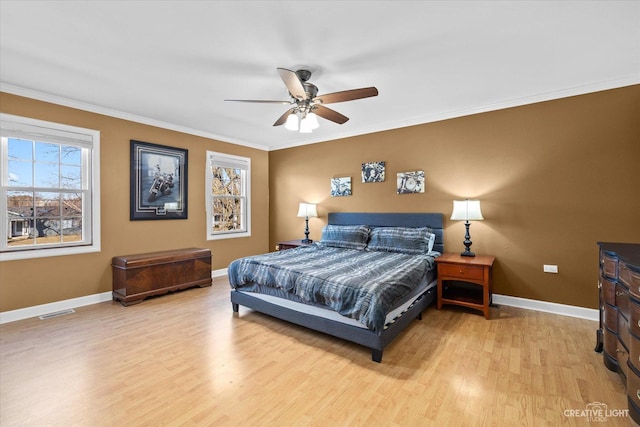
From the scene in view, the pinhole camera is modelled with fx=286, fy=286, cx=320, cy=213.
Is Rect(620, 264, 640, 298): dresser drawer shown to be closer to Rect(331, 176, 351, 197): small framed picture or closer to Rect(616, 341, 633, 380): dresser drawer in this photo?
Rect(616, 341, 633, 380): dresser drawer

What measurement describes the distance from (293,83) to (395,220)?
2.77 metres

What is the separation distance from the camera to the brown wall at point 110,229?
3.35 m

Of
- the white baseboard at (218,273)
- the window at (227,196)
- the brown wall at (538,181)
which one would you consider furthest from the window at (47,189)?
the brown wall at (538,181)

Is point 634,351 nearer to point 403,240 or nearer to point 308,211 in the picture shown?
point 403,240

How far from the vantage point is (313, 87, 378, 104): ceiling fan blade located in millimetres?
2587

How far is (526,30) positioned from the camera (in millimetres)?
2229

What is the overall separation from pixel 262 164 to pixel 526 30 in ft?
16.2

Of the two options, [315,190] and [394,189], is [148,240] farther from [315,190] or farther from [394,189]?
[394,189]

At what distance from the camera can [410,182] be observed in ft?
14.6

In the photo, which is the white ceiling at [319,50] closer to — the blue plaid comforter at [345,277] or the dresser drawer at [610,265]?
the dresser drawer at [610,265]

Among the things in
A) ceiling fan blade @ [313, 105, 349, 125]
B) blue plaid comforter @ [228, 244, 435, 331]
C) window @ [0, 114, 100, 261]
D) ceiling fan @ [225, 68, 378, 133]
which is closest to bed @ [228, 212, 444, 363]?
blue plaid comforter @ [228, 244, 435, 331]

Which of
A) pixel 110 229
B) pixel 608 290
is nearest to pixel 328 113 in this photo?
pixel 608 290

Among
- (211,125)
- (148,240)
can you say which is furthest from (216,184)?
(148,240)

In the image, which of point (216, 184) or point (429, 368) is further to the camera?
point (216, 184)
